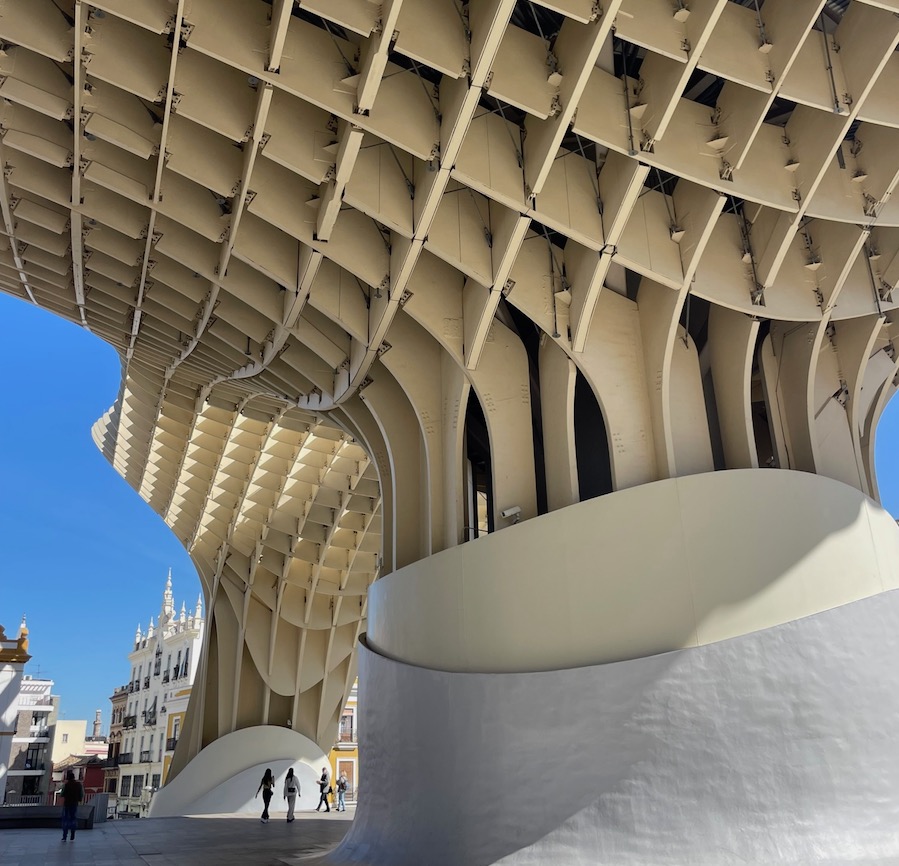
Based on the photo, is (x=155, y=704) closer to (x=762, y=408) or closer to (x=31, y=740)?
(x=31, y=740)

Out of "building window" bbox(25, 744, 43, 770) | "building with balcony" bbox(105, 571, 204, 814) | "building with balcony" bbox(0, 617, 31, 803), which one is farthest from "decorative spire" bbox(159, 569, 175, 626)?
"building with balcony" bbox(0, 617, 31, 803)

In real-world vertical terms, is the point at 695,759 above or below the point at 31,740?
below

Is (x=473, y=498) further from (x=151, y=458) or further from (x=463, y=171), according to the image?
(x=151, y=458)

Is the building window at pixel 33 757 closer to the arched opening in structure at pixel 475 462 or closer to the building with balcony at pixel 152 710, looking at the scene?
the building with balcony at pixel 152 710

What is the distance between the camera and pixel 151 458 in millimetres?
28141

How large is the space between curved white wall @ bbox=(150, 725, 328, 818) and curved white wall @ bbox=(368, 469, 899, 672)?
19623mm

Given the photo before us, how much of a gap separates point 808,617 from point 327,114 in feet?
32.1

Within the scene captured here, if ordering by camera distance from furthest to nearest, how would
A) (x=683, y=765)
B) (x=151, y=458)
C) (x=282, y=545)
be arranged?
(x=282, y=545) < (x=151, y=458) < (x=683, y=765)

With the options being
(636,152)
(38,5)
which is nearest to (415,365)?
(636,152)

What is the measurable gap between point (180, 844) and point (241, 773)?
46.7 feet

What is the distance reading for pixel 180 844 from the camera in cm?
1562

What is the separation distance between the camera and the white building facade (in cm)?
7138

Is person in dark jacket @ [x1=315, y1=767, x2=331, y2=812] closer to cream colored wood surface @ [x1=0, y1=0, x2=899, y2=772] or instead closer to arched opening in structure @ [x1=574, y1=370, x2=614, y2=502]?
cream colored wood surface @ [x1=0, y1=0, x2=899, y2=772]

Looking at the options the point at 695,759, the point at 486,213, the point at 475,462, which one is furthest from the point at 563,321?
the point at 475,462
